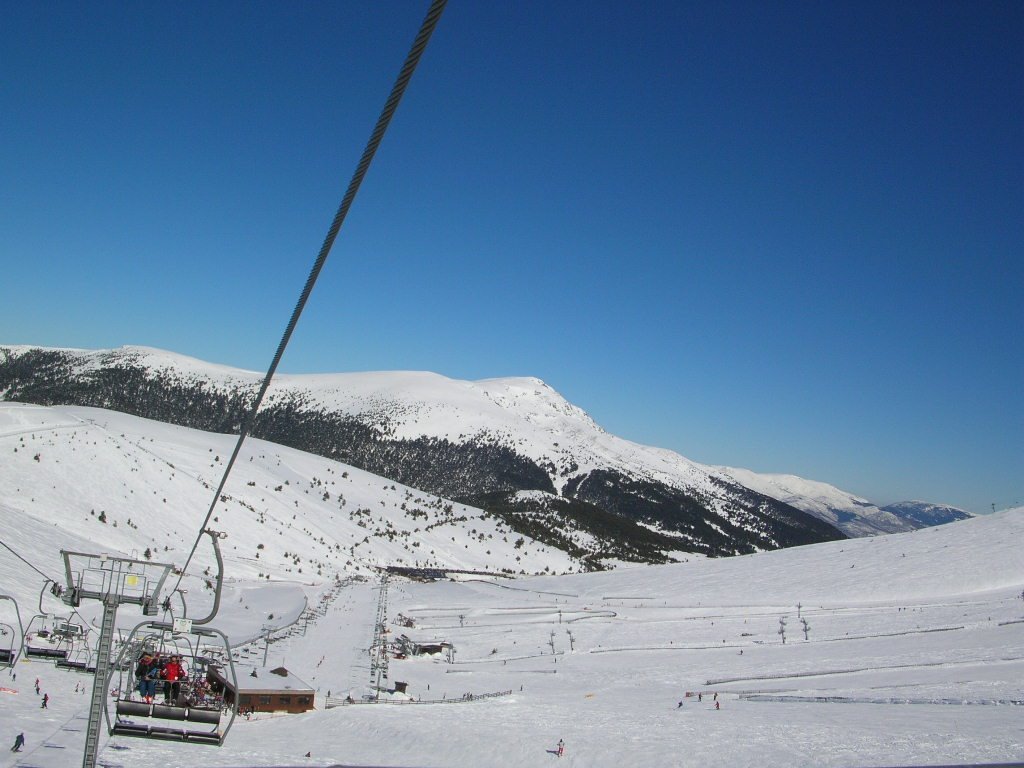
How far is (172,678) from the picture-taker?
11.8 m

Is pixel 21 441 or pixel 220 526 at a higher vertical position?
pixel 21 441

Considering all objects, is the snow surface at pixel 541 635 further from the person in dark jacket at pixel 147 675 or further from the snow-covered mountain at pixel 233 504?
the person in dark jacket at pixel 147 675

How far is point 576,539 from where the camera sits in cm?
11250

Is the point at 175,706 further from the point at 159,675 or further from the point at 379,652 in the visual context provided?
the point at 379,652

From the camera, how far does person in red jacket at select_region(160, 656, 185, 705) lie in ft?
38.4

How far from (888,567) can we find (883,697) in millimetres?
34024

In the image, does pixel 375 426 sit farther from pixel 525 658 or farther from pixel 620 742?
pixel 620 742

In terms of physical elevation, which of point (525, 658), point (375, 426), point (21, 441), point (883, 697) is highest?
point (375, 426)

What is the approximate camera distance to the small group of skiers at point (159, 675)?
38.4 ft

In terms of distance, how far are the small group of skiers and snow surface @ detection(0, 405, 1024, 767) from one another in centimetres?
1067

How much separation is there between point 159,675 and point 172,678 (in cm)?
25

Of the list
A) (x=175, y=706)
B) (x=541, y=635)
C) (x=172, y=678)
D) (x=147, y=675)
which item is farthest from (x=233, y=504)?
(x=175, y=706)

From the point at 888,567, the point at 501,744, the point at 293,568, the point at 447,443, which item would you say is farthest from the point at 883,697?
the point at 447,443

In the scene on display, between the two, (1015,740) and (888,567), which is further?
(888,567)
